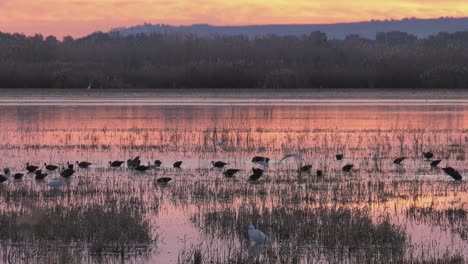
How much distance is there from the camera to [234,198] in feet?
50.5

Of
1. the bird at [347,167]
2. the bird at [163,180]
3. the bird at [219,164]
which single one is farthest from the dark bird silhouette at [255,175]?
the bird at [347,167]

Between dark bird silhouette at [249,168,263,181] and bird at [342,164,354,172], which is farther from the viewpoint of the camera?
bird at [342,164,354,172]

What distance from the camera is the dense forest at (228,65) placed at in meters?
64.5

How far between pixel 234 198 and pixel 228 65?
175 feet

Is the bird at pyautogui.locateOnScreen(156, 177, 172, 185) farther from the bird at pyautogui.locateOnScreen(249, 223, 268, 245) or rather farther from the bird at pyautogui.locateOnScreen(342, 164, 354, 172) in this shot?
the bird at pyautogui.locateOnScreen(249, 223, 268, 245)

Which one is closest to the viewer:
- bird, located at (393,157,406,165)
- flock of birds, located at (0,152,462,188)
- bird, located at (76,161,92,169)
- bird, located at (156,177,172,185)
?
bird, located at (156,177,172,185)

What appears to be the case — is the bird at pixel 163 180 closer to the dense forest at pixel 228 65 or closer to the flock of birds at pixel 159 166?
the flock of birds at pixel 159 166

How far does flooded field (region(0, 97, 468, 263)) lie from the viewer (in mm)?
11688

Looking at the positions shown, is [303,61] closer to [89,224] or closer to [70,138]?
[70,138]

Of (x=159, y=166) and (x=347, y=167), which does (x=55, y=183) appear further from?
(x=347, y=167)

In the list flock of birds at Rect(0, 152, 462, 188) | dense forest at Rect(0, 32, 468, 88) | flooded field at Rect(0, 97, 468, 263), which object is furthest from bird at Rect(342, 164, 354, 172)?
dense forest at Rect(0, 32, 468, 88)

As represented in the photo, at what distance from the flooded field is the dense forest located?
112 ft

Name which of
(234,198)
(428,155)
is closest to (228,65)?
(428,155)

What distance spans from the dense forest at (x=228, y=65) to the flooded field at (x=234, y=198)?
34.0 m
